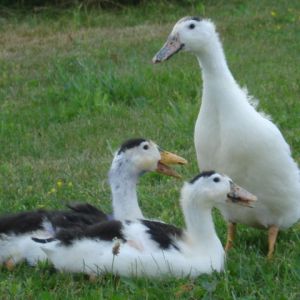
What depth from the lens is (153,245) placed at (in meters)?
5.76

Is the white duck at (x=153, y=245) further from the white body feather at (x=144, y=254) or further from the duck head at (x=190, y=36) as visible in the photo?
the duck head at (x=190, y=36)

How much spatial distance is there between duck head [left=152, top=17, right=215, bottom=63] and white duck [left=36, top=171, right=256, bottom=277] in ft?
3.58

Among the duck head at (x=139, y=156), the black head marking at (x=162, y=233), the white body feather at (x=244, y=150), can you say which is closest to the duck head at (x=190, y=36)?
the white body feather at (x=244, y=150)

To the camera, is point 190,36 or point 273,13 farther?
point 273,13

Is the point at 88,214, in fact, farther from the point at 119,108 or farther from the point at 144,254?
the point at 119,108

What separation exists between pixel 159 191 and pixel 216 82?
1736 millimetres

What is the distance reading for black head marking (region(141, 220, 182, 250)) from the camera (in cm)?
579

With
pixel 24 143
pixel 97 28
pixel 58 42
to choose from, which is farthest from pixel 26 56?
pixel 24 143

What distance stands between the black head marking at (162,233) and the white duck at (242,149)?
660mm

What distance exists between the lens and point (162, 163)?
6.72m

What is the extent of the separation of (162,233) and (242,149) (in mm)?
817

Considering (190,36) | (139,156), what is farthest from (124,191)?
(190,36)

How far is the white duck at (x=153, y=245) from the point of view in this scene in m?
5.71

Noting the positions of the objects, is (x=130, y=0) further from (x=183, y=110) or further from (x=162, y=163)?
(x=162, y=163)
